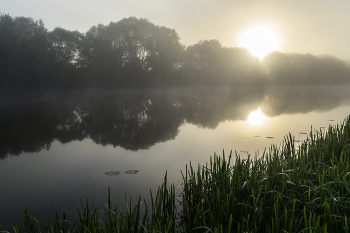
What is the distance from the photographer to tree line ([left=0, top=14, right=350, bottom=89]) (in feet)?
107

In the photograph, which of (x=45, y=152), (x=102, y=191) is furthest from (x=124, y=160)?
(x=45, y=152)

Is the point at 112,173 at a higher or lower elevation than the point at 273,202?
lower

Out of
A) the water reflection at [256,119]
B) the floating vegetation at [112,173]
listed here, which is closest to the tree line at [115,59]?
the water reflection at [256,119]

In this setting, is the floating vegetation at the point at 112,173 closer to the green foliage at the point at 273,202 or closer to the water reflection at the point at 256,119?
the green foliage at the point at 273,202

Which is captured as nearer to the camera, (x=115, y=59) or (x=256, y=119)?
(x=256, y=119)

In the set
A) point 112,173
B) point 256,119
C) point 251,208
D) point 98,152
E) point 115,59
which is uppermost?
point 115,59

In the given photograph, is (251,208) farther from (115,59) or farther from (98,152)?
(115,59)

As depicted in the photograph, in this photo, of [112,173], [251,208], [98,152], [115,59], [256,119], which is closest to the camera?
[251,208]

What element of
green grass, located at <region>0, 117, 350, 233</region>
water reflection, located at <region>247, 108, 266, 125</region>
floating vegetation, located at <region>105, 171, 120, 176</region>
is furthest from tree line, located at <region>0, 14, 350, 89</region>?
green grass, located at <region>0, 117, 350, 233</region>

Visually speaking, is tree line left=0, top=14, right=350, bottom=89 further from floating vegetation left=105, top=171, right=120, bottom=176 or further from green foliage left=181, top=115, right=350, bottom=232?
green foliage left=181, top=115, right=350, bottom=232

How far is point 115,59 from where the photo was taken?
137 ft

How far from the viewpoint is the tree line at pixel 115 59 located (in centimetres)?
3272

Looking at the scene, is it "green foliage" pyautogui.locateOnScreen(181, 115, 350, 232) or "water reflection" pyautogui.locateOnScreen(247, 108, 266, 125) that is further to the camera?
"water reflection" pyautogui.locateOnScreen(247, 108, 266, 125)

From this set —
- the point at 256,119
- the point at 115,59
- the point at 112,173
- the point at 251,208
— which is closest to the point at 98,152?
the point at 112,173
